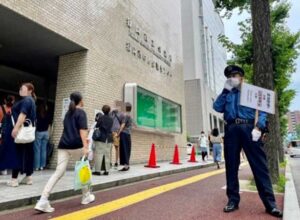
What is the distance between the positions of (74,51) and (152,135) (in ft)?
17.4

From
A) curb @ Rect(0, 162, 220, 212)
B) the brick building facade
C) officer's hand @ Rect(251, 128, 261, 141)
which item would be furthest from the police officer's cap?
the brick building facade

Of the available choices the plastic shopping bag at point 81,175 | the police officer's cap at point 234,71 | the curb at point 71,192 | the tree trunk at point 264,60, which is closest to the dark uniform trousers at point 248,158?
the police officer's cap at point 234,71

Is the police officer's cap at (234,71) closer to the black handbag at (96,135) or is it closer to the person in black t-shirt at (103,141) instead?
the person in black t-shirt at (103,141)

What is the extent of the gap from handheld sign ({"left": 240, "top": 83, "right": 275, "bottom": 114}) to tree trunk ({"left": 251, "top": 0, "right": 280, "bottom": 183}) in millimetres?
2280

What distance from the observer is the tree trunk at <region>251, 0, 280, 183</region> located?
20.3 ft

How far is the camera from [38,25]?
281 inches

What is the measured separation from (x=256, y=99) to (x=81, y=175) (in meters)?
2.56

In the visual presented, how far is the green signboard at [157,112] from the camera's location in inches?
444

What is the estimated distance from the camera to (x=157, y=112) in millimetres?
12766

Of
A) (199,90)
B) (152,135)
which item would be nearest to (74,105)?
(152,135)

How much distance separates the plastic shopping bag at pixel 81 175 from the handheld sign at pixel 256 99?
90.2 inches

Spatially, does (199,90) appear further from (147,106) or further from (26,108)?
(26,108)

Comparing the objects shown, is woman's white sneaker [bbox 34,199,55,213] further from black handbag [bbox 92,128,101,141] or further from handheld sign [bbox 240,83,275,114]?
black handbag [bbox 92,128,101,141]

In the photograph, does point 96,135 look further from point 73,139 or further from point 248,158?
point 248,158
